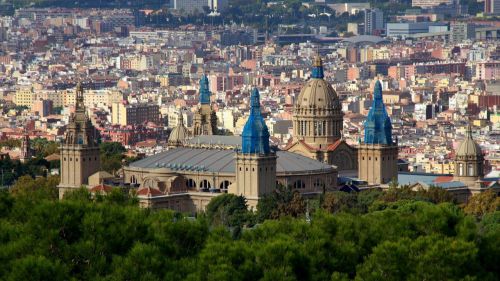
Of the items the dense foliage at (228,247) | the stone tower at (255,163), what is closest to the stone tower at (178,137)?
the stone tower at (255,163)

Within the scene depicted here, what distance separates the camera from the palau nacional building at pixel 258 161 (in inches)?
2621

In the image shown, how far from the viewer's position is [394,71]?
172375mm

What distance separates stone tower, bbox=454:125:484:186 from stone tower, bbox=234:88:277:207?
296 inches

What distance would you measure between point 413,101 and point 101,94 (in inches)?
726

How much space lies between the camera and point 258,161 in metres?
66.1

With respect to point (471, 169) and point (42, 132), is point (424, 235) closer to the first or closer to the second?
point (471, 169)

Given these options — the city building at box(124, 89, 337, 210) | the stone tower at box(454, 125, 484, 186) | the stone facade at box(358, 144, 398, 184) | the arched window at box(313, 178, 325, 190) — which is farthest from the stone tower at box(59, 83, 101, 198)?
the stone tower at box(454, 125, 484, 186)

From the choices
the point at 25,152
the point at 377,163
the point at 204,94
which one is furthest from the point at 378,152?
the point at 25,152

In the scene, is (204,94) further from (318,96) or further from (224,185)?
(224,185)

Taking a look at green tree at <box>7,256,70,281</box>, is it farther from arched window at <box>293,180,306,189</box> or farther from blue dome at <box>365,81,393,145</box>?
blue dome at <box>365,81,393,145</box>

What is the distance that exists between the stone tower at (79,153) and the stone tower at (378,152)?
26.5ft

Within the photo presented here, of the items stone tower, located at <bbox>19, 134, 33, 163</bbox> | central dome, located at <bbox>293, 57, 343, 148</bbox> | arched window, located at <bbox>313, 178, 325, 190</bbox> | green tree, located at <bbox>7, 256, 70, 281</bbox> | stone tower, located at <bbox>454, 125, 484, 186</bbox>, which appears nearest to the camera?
green tree, located at <bbox>7, 256, 70, 281</bbox>

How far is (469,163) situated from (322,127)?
4737 millimetres

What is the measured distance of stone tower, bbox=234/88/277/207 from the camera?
6625 centimetres
